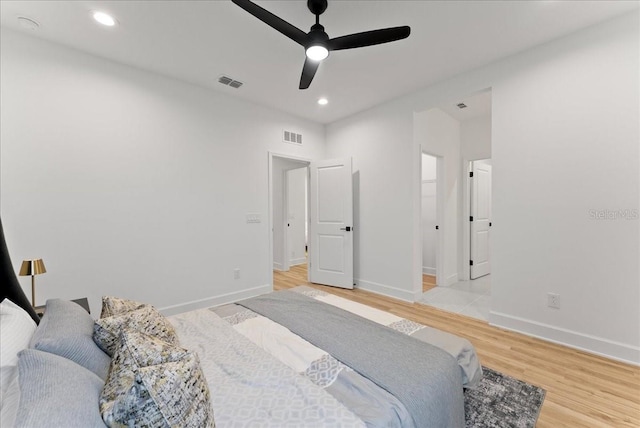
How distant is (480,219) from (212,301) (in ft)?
15.0

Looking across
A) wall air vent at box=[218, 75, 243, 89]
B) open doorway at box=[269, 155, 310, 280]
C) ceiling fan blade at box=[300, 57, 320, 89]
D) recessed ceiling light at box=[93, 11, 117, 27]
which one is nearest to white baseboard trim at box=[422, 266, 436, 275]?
open doorway at box=[269, 155, 310, 280]

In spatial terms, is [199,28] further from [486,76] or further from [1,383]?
[486,76]

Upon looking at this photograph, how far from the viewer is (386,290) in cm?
396

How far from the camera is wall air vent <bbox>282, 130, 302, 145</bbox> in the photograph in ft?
14.0

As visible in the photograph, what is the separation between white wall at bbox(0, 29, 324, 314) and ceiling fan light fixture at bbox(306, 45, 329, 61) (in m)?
2.03

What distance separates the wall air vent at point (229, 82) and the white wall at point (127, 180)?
1.02ft

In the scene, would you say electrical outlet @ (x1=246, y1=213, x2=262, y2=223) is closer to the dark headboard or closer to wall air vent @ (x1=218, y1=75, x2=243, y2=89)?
wall air vent @ (x1=218, y1=75, x2=243, y2=89)

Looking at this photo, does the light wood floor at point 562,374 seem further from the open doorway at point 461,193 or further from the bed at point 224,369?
the open doorway at point 461,193

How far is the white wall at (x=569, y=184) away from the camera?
2240mm

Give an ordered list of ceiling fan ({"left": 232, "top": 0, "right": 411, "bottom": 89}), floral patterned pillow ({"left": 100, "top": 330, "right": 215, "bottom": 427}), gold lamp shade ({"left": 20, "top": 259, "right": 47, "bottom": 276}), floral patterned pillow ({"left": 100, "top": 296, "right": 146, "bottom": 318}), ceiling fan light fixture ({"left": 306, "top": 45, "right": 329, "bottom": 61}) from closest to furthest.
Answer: floral patterned pillow ({"left": 100, "top": 330, "right": 215, "bottom": 427}) < floral patterned pillow ({"left": 100, "top": 296, "right": 146, "bottom": 318}) < ceiling fan ({"left": 232, "top": 0, "right": 411, "bottom": 89}) < ceiling fan light fixture ({"left": 306, "top": 45, "right": 329, "bottom": 61}) < gold lamp shade ({"left": 20, "top": 259, "right": 47, "bottom": 276})

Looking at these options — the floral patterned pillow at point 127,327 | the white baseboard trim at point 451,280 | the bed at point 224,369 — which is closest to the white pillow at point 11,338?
the bed at point 224,369

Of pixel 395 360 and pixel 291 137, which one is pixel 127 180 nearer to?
pixel 291 137

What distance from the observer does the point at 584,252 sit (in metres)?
2.43

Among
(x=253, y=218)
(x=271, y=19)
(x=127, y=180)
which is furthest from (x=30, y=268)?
(x=271, y=19)
